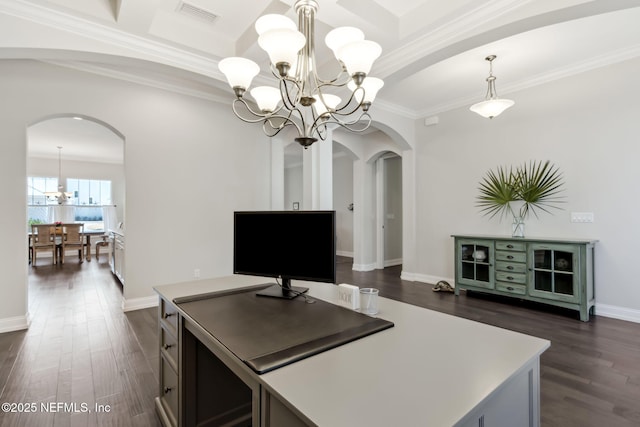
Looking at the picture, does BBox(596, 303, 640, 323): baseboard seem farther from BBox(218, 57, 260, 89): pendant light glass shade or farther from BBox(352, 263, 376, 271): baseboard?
BBox(218, 57, 260, 89): pendant light glass shade

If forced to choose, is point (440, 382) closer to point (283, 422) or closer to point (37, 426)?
point (283, 422)

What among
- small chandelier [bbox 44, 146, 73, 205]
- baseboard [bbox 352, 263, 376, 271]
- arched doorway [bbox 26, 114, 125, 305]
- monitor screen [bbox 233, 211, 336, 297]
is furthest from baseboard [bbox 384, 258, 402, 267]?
small chandelier [bbox 44, 146, 73, 205]

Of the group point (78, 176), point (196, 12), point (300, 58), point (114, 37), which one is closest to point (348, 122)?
point (300, 58)

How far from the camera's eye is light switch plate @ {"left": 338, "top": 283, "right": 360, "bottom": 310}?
4.76 feet

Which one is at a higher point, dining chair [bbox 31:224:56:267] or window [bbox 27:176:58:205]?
window [bbox 27:176:58:205]

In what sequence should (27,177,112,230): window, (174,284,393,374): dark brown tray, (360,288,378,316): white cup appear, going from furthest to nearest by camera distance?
(27,177,112,230): window
(360,288,378,316): white cup
(174,284,393,374): dark brown tray

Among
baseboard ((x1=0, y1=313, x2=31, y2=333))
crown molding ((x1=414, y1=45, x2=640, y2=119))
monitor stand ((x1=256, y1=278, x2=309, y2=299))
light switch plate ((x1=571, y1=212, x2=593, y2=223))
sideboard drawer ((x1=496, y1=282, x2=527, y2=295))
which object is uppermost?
crown molding ((x1=414, y1=45, x2=640, y2=119))

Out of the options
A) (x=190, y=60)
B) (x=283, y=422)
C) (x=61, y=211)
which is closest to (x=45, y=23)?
(x=190, y=60)

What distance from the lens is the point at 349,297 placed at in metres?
1.47

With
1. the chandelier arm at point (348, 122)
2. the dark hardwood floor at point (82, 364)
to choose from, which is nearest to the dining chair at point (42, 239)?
the dark hardwood floor at point (82, 364)

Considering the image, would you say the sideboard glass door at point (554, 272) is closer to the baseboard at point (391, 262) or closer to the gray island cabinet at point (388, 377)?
the gray island cabinet at point (388, 377)

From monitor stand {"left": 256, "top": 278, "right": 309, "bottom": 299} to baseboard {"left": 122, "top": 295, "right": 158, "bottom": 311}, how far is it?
2.76 meters

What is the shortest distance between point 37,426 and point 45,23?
271 cm

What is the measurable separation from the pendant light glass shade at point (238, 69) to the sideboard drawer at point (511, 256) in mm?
3609
